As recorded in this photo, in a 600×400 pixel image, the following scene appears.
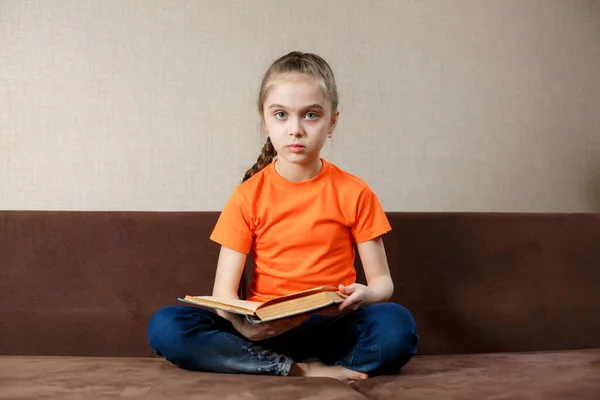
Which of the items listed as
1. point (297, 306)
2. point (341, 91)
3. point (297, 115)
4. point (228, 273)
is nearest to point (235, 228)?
point (228, 273)

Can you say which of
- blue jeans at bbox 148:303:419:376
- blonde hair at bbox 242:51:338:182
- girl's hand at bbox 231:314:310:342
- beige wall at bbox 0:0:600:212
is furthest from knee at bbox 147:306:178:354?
beige wall at bbox 0:0:600:212

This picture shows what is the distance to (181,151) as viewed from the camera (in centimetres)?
218

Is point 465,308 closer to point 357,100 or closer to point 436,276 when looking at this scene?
point 436,276

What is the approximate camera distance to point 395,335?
1378 millimetres

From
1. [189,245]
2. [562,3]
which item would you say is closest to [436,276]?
[189,245]

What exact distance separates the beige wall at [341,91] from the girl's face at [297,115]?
649mm

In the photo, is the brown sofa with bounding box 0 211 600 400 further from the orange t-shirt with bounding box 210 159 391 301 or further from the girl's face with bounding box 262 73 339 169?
the girl's face with bounding box 262 73 339 169

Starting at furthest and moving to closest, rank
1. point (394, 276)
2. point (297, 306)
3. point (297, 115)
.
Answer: point (394, 276) → point (297, 115) → point (297, 306)

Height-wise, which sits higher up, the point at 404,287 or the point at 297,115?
the point at 297,115

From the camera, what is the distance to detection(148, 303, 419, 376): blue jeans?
1386mm

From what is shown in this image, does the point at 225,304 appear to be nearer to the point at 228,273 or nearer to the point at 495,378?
the point at 228,273

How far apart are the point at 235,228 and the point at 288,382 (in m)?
0.44

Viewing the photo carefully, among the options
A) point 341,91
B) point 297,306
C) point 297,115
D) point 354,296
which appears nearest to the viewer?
point 297,306

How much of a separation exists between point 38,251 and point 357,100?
3.57ft
